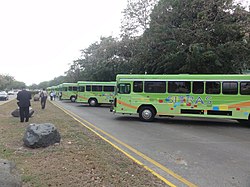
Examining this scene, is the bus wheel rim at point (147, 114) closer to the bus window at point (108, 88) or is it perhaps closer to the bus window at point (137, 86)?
the bus window at point (137, 86)

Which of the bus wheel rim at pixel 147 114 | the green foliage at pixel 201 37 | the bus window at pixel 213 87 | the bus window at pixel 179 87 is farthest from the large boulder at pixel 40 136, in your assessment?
the green foliage at pixel 201 37

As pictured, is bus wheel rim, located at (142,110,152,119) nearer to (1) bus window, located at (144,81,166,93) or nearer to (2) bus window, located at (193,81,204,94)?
(1) bus window, located at (144,81,166,93)

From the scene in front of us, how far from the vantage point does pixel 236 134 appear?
10.3 metres

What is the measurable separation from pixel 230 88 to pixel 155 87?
3783 millimetres

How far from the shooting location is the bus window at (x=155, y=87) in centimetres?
1384

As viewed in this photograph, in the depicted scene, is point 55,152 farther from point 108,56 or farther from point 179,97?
point 108,56

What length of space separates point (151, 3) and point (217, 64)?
12095 millimetres

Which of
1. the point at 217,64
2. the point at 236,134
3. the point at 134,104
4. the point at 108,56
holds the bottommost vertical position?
the point at 236,134

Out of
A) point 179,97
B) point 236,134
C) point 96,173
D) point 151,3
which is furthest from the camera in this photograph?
point 151,3

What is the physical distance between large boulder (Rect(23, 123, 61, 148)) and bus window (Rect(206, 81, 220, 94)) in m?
8.59

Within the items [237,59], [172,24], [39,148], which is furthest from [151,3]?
[39,148]

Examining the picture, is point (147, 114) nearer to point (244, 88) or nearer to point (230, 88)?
point (230, 88)

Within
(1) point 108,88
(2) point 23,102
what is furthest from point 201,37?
(2) point 23,102

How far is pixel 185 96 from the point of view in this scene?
529 inches
